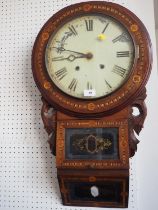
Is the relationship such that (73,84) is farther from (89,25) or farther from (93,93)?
(89,25)

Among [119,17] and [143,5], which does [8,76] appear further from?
[143,5]

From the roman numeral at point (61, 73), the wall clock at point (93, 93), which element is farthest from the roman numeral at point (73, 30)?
the roman numeral at point (61, 73)

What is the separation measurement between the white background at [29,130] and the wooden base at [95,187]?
0.25 ft

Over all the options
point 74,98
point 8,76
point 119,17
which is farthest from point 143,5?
point 8,76

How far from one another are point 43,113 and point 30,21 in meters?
0.43

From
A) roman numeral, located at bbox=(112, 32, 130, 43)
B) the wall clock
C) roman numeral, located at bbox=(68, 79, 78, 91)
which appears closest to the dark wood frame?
the wall clock

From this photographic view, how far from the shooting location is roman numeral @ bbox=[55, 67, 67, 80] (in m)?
0.87

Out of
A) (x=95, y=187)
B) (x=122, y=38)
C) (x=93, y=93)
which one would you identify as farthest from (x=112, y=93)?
(x=95, y=187)

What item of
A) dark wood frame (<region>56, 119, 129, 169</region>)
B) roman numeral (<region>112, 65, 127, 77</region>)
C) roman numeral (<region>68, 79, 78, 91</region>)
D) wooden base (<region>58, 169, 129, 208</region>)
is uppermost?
roman numeral (<region>112, 65, 127, 77</region>)

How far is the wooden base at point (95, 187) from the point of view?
0.82 meters

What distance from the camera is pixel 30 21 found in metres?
1.07

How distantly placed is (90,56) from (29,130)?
39 centimetres

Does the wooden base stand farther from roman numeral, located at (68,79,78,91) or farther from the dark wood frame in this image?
roman numeral, located at (68,79,78,91)

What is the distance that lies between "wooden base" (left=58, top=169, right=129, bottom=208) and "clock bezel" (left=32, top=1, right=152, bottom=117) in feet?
0.64
